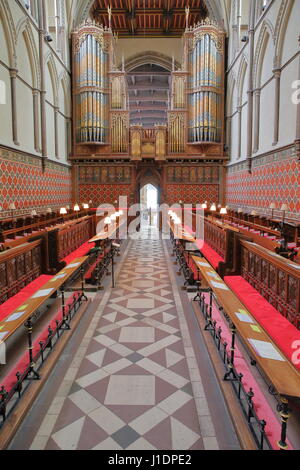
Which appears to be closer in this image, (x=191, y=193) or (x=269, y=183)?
(x=269, y=183)

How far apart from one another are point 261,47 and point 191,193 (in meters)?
8.63

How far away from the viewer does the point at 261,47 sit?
41.8 feet

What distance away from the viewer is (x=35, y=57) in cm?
1321

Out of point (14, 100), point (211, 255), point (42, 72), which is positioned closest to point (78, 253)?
point (211, 255)

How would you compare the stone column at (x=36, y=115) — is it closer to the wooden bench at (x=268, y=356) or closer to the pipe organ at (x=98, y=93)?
the pipe organ at (x=98, y=93)

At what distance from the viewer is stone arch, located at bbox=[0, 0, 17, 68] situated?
10438 mm

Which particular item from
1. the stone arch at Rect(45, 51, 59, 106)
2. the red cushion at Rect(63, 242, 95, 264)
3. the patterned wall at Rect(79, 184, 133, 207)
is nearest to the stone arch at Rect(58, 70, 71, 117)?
the stone arch at Rect(45, 51, 59, 106)

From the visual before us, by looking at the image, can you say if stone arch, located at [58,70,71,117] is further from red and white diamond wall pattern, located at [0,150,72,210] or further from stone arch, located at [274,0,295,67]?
stone arch, located at [274,0,295,67]

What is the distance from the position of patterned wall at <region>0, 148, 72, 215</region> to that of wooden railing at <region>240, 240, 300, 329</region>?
8.29 m

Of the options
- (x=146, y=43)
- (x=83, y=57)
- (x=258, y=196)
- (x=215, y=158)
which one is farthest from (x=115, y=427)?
(x=146, y=43)

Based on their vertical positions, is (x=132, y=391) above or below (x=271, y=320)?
below

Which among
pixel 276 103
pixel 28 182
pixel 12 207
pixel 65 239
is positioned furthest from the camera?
pixel 28 182

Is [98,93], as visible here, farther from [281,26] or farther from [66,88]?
[281,26]

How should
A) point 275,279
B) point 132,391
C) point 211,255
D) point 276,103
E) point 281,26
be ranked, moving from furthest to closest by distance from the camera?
point 276,103, point 281,26, point 211,255, point 275,279, point 132,391
